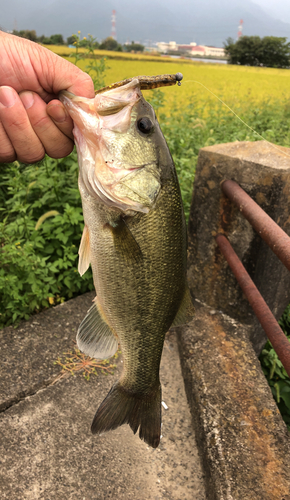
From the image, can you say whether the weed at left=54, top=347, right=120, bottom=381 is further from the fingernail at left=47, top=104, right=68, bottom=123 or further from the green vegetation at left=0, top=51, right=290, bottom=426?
the fingernail at left=47, top=104, right=68, bottom=123

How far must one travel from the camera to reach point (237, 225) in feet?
7.70

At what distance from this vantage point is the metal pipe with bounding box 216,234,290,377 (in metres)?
1.58

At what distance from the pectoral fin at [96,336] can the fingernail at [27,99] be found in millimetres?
751

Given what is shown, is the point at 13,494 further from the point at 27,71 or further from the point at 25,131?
the point at 27,71

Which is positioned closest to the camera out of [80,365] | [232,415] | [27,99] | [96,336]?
[27,99]

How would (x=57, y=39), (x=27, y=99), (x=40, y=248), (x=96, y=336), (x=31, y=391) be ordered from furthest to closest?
1. (x=57, y=39)
2. (x=40, y=248)
3. (x=31, y=391)
4. (x=96, y=336)
5. (x=27, y=99)

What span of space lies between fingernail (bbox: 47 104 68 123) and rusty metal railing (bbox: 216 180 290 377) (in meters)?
1.01

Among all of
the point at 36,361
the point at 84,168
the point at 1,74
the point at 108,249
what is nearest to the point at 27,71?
the point at 1,74

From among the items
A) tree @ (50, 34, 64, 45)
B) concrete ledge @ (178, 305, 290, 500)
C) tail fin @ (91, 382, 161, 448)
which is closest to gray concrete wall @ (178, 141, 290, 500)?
concrete ledge @ (178, 305, 290, 500)

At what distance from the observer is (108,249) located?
1.18 m

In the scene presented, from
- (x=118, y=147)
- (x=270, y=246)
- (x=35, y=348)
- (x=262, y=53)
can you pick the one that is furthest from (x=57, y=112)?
(x=262, y=53)

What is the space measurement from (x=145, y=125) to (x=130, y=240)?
0.37 metres

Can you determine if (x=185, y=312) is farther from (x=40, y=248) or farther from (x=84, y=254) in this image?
(x=40, y=248)

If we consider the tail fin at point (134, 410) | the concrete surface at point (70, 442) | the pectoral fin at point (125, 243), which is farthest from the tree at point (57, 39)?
the tail fin at point (134, 410)
